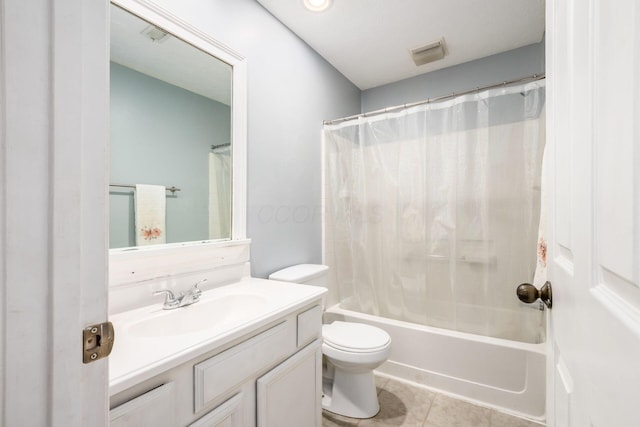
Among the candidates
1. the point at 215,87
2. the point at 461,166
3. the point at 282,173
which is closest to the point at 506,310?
the point at 461,166

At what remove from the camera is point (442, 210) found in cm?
195

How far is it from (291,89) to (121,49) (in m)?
1.07

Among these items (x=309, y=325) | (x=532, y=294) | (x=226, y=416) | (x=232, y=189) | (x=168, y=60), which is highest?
(x=168, y=60)

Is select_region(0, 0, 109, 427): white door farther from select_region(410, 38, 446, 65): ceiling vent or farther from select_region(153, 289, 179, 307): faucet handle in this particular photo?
select_region(410, 38, 446, 65): ceiling vent

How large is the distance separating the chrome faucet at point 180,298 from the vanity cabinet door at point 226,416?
A: 18.5 inches

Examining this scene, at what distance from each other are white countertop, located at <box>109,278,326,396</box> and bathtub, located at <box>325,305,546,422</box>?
108 centimetres

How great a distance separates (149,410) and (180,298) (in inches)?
22.1

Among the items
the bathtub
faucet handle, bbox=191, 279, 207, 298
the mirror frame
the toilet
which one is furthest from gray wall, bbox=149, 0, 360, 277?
the bathtub

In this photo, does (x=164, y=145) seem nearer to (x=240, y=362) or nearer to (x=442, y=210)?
(x=240, y=362)

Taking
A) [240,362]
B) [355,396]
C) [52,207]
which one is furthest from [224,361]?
[355,396]

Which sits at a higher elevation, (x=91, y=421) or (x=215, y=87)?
(x=215, y=87)

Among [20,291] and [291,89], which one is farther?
[291,89]

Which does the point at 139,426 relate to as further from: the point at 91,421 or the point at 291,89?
the point at 291,89

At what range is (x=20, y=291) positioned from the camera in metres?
0.38
